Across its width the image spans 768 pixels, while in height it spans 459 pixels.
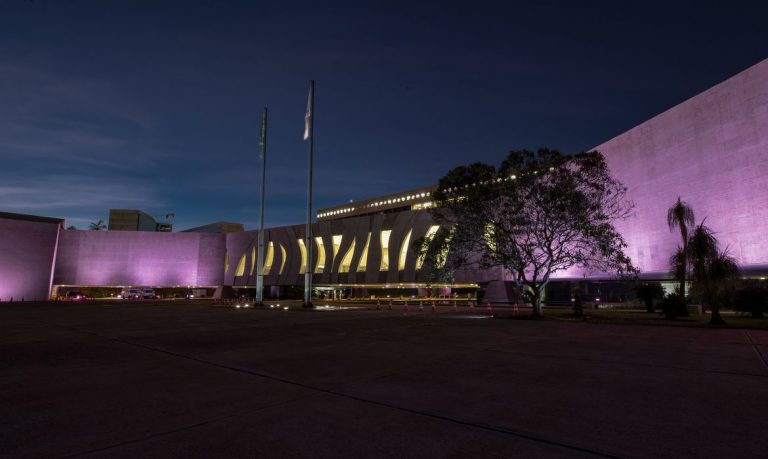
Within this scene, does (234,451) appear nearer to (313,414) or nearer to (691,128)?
(313,414)

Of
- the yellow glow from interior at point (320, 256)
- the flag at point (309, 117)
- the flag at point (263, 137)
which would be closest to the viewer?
the flag at point (309, 117)

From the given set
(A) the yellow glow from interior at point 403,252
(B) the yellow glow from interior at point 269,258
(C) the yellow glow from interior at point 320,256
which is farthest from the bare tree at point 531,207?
(B) the yellow glow from interior at point 269,258

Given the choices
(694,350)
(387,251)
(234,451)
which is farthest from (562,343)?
(387,251)

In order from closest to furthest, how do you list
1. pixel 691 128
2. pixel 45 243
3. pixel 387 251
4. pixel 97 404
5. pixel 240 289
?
pixel 97 404 → pixel 691 128 → pixel 387 251 → pixel 45 243 → pixel 240 289

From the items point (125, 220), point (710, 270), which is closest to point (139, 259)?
point (125, 220)

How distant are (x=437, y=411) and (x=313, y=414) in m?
1.47

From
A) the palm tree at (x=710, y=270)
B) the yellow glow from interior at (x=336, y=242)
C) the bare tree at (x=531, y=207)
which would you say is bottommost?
the palm tree at (x=710, y=270)

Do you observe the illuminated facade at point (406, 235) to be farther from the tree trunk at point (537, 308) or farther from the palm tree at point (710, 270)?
the tree trunk at point (537, 308)

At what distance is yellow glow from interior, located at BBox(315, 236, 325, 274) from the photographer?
272 feet

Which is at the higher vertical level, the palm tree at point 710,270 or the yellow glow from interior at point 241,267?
the yellow glow from interior at point 241,267

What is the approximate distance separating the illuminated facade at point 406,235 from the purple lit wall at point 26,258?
180 millimetres

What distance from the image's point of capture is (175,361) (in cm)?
932

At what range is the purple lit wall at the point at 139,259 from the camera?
8938cm

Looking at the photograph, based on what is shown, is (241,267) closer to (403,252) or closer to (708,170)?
(403,252)
